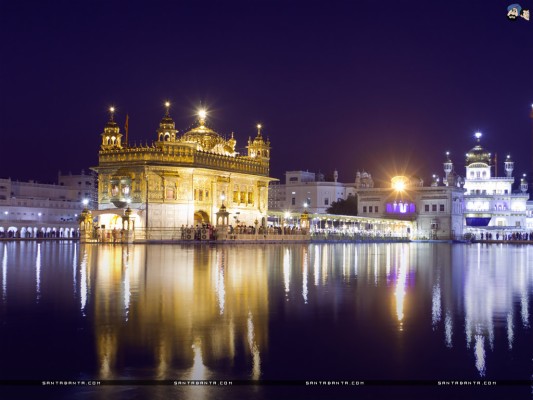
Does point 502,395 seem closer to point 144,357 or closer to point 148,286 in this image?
point 144,357

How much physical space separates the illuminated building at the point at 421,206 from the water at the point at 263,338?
238 ft

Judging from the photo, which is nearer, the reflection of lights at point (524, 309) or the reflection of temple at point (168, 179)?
the reflection of lights at point (524, 309)

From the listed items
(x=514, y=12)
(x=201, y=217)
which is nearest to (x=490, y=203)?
(x=201, y=217)

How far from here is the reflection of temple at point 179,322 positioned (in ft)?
24.0

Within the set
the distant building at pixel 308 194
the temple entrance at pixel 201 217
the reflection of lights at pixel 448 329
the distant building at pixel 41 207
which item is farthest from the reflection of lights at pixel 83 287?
the distant building at pixel 308 194

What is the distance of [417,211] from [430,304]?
77.6 metres

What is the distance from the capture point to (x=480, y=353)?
779 cm

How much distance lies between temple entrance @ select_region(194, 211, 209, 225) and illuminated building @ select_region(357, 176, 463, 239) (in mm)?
34820

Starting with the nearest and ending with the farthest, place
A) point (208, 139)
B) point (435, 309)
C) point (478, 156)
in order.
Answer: point (435, 309)
point (208, 139)
point (478, 156)

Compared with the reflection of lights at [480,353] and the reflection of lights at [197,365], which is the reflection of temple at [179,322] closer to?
the reflection of lights at [197,365]

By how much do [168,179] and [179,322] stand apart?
46.8 meters

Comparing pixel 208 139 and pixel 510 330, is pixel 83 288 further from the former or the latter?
pixel 208 139

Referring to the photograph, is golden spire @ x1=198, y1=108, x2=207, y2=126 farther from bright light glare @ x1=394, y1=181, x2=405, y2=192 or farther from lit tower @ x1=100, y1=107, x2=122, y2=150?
bright light glare @ x1=394, y1=181, x2=405, y2=192

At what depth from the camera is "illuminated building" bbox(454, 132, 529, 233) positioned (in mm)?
101188
